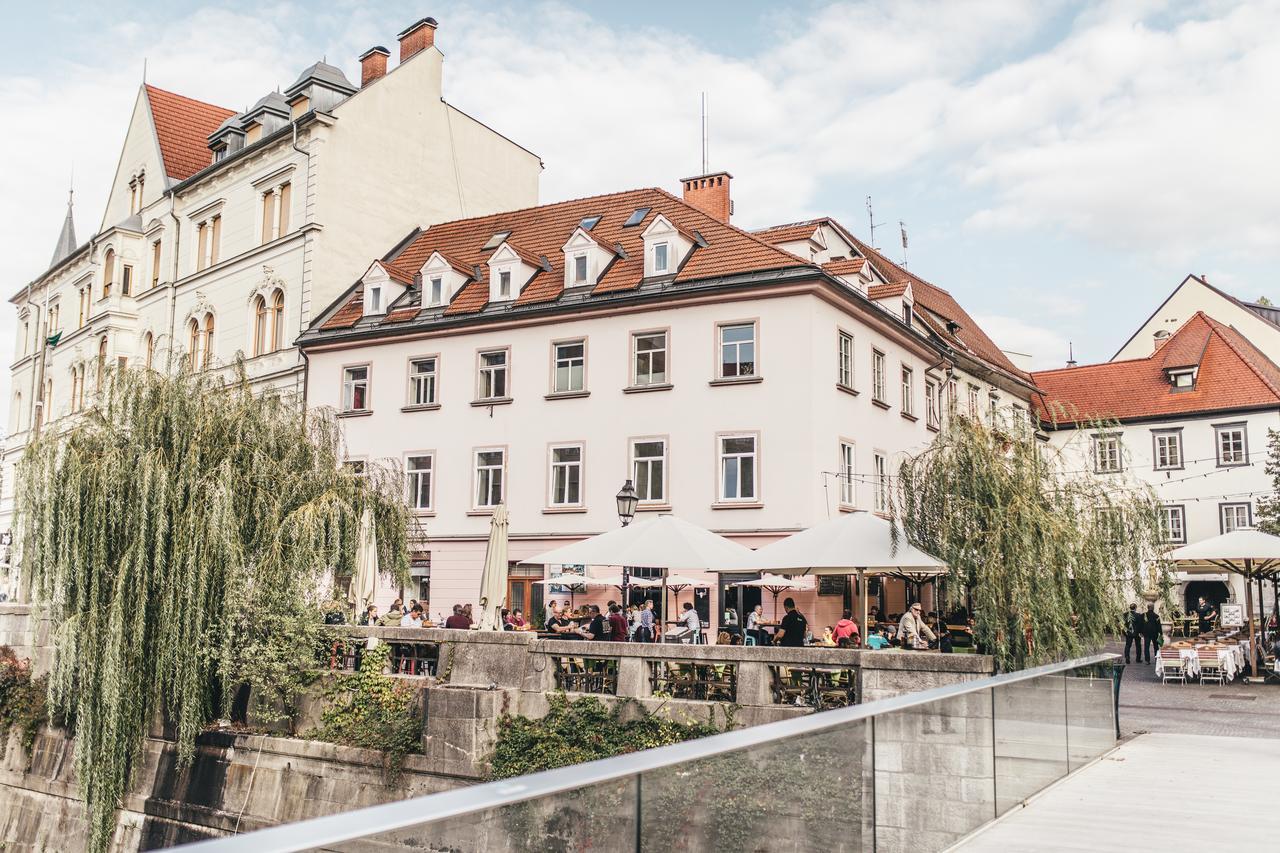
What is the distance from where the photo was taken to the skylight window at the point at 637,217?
31.0m

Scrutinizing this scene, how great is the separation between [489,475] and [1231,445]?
29.3m

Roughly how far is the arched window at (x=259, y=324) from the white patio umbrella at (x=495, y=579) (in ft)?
58.9

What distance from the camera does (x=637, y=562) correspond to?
1725cm

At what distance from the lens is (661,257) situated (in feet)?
92.7

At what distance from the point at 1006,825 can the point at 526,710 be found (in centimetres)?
884

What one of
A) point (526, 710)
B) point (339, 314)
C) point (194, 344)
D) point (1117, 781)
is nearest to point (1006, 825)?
point (1117, 781)

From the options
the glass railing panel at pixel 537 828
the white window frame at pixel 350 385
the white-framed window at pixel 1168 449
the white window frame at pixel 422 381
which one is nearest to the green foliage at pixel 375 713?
the glass railing panel at pixel 537 828

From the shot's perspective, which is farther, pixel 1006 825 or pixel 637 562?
pixel 637 562

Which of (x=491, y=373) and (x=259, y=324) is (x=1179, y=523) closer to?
(x=491, y=373)

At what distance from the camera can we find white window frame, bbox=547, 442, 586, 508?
2825 centimetres

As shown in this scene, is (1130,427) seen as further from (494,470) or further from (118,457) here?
(118,457)

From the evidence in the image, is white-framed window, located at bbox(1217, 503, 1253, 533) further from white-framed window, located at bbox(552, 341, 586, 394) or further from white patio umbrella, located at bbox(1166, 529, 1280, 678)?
white-framed window, located at bbox(552, 341, 586, 394)

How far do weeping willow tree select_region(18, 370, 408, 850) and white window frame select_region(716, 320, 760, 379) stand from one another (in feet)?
36.2

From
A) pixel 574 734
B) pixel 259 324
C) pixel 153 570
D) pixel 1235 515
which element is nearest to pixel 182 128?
pixel 259 324
